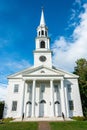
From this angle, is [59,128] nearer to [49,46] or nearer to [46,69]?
[46,69]

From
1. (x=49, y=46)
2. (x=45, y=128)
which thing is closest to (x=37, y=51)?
(x=49, y=46)

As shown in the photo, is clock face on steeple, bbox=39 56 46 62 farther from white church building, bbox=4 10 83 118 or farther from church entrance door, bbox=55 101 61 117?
church entrance door, bbox=55 101 61 117

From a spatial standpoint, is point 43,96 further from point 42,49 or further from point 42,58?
point 42,49

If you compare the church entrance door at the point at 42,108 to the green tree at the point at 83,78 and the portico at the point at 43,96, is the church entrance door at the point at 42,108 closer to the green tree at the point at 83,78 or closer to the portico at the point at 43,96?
the portico at the point at 43,96

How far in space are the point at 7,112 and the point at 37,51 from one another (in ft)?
47.0

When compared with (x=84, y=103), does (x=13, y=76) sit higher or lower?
higher

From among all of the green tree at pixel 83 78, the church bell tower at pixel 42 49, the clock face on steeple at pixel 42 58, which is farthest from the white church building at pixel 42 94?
the green tree at pixel 83 78

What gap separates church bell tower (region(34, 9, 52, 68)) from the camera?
33281 millimetres

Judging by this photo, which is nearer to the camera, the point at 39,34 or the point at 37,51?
the point at 37,51

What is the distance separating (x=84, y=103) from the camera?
35.5 m

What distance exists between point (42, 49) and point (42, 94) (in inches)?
423

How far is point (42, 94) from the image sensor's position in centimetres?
2898

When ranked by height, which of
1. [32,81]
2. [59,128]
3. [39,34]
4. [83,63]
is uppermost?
[39,34]

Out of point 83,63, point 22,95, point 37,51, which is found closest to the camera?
point 22,95
